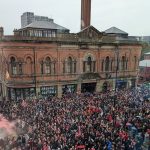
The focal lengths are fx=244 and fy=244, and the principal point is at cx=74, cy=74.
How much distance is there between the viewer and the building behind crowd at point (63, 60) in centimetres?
3428

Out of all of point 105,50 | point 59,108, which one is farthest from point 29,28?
point 59,108

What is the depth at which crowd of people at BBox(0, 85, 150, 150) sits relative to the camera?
1911cm

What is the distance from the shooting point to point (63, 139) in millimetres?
19422

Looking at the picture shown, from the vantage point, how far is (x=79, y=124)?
74.4 feet

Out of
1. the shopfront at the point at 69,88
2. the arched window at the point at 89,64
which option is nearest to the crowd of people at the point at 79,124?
the shopfront at the point at 69,88

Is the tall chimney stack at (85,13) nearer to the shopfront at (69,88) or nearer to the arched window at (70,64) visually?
the arched window at (70,64)

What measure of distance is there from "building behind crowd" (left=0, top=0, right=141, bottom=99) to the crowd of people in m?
4.59

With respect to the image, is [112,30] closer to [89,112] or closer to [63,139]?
[89,112]

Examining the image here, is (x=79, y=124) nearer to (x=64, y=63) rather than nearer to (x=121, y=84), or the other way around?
(x=64, y=63)

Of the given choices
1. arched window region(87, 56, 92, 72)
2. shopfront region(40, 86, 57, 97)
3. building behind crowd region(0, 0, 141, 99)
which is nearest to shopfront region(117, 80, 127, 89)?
building behind crowd region(0, 0, 141, 99)

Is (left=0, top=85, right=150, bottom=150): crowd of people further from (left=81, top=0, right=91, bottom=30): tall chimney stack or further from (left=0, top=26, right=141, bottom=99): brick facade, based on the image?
(left=81, top=0, right=91, bottom=30): tall chimney stack

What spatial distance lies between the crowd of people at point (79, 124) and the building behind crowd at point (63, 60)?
459cm

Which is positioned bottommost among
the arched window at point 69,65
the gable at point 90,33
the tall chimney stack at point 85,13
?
the arched window at point 69,65

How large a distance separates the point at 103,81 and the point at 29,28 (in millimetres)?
15346
